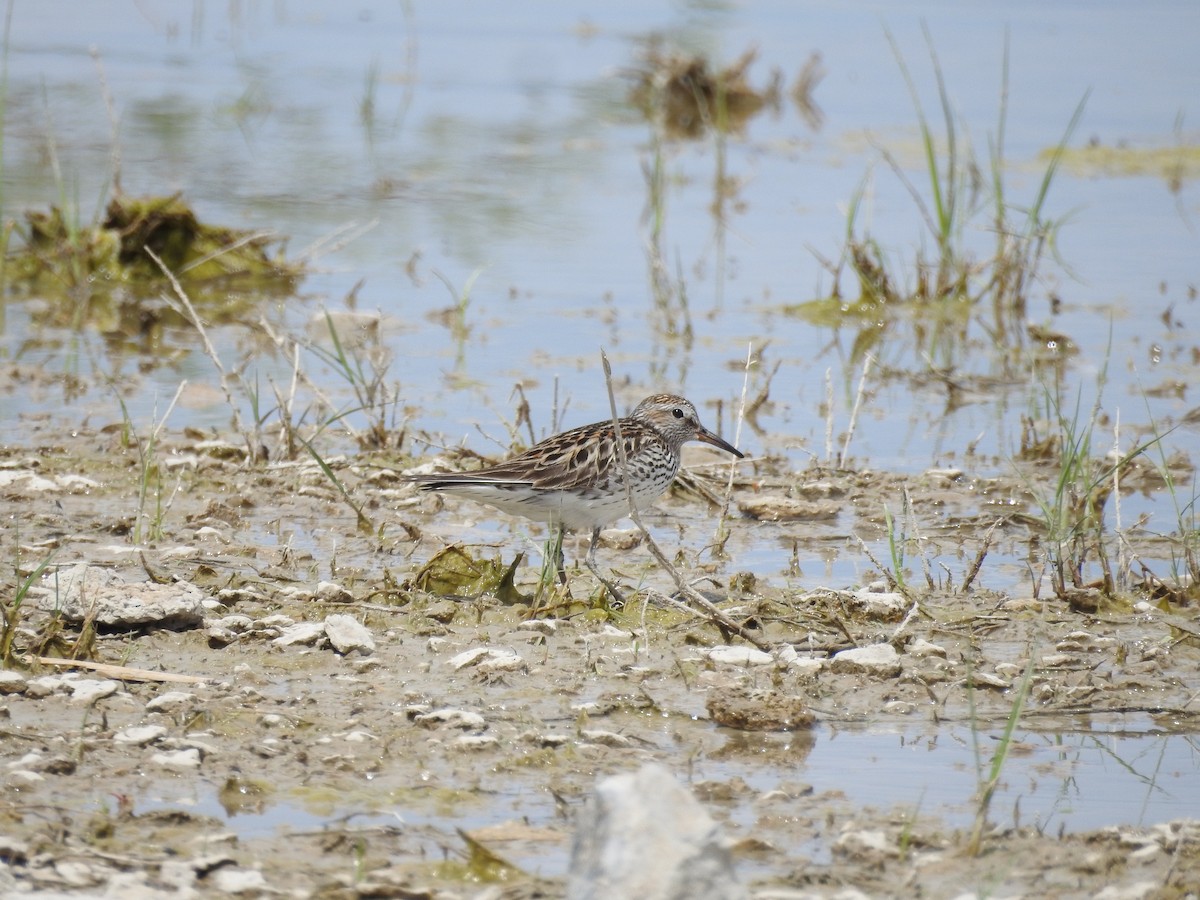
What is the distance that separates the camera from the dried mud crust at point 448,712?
5062mm

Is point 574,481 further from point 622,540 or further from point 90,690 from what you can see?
point 90,690

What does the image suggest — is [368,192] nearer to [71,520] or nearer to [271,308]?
[271,308]

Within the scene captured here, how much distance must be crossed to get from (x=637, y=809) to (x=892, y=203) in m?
14.3

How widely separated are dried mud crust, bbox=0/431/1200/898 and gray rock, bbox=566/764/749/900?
2.06 feet

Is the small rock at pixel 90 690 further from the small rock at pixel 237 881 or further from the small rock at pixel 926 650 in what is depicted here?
the small rock at pixel 926 650

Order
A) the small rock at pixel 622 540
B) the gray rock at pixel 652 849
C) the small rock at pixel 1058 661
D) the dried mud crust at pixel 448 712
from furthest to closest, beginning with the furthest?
the small rock at pixel 622 540, the small rock at pixel 1058 661, the dried mud crust at pixel 448 712, the gray rock at pixel 652 849

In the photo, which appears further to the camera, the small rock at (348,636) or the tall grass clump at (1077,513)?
the tall grass clump at (1077,513)

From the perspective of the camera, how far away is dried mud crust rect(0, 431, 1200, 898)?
5062mm

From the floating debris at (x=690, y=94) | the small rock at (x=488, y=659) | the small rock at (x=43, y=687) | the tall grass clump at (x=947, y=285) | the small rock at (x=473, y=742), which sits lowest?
the small rock at (x=473, y=742)

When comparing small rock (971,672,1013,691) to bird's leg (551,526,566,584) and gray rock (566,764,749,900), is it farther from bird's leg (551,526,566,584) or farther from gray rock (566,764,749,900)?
gray rock (566,764,749,900)

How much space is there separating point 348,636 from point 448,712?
908 mm

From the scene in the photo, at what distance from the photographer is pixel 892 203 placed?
17844 mm

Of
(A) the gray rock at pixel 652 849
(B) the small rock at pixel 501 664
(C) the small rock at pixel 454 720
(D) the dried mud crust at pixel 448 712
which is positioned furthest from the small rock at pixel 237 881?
(B) the small rock at pixel 501 664

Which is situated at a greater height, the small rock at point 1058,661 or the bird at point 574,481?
the bird at point 574,481
